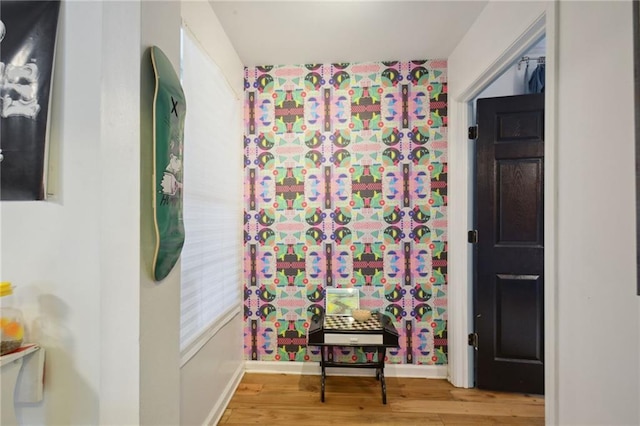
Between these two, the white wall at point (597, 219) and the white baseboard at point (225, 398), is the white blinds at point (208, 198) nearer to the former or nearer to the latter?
the white baseboard at point (225, 398)

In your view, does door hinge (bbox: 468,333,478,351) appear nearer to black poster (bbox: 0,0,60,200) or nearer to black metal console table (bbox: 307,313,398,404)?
black metal console table (bbox: 307,313,398,404)

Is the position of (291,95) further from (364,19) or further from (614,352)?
(614,352)

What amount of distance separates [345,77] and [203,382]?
243cm

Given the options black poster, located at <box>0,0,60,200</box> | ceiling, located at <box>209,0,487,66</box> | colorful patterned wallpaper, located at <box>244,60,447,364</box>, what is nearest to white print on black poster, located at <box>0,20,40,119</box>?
black poster, located at <box>0,0,60,200</box>

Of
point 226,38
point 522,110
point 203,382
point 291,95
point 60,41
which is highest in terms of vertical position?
point 226,38

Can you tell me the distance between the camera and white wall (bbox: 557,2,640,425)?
92cm

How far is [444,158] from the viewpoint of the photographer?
94.7 inches

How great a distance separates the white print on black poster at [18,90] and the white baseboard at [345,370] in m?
2.23

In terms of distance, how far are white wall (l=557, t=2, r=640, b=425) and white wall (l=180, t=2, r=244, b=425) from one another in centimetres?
172

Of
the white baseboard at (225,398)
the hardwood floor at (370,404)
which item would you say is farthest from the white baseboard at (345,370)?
the white baseboard at (225,398)

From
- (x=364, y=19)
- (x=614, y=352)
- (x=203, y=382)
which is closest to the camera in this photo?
(x=614, y=352)

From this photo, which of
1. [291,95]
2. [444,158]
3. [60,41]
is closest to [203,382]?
[60,41]

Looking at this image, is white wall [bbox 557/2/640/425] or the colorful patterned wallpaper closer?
white wall [bbox 557/2/640/425]

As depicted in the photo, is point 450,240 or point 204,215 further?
point 450,240
